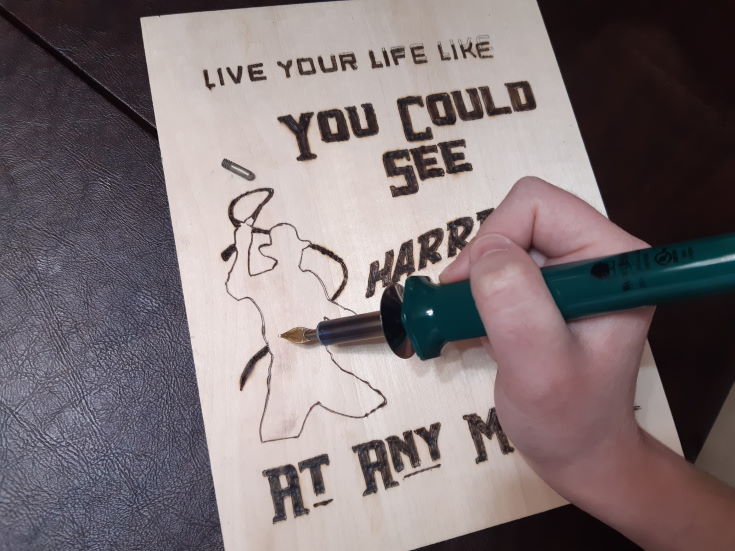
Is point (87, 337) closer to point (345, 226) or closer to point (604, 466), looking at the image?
point (345, 226)

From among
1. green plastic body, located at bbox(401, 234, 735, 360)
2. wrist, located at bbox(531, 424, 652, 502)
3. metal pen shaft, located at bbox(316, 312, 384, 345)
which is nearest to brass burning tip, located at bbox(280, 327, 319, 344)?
metal pen shaft, located at bbox(316, 312, 384, 345)

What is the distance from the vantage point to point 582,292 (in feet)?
1.43

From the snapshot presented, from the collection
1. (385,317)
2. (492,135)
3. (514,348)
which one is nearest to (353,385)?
(385,317)

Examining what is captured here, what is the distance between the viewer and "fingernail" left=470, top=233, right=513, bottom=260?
19.2 inches

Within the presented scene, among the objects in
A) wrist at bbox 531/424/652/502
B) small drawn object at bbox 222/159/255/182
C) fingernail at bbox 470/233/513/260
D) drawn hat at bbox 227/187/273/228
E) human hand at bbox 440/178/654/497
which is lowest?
wrist at bbox 531/424/652/502

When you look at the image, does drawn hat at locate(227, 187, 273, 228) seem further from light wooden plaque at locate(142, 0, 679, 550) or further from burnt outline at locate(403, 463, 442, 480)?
burnt outline at locate(403, 463, 442, 480)

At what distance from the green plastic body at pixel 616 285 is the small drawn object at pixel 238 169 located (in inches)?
9.1

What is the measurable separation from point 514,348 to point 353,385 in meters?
0.19

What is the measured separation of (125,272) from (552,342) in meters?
0.40

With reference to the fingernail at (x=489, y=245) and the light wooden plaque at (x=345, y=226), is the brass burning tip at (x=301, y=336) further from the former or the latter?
the fingernail at (x=489, y=245)

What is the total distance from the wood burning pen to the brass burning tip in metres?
0.02

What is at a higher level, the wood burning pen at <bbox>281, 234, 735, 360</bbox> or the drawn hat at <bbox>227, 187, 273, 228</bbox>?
the drawn hat at <bbox>227, 187, 273, 228</bbox>

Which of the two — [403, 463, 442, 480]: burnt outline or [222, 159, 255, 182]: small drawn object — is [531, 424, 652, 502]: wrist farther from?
[222, 159, 255, 182]: small drawn object

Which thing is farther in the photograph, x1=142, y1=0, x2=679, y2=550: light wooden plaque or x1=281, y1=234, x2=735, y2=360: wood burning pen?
x1=142, y1=0, x2=679, y2=550: light wooden plaque
